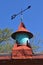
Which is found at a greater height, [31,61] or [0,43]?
[0,43]

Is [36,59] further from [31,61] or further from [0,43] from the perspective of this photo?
[0,43]

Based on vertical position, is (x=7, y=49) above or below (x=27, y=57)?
above

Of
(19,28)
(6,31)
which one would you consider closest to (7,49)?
(6,31)

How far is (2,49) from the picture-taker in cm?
2181

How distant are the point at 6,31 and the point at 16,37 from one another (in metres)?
13.5

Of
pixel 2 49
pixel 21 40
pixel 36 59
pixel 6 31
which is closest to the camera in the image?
pixel 36 59

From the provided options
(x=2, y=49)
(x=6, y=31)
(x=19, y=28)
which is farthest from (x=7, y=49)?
(x=19, y=28)

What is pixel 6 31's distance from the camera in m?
23.3

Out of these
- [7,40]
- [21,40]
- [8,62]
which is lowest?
[8,62]

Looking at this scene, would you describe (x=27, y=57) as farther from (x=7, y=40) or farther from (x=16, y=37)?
(x=7, y=40)

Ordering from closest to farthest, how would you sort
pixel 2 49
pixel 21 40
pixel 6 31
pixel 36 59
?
pixel 36 59
pixel 21 40
pixel 2 49
pixel 6 31

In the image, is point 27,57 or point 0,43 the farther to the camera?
point 0,43

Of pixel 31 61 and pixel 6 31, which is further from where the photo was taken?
pixel 6 31

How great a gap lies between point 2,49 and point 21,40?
482 inches
